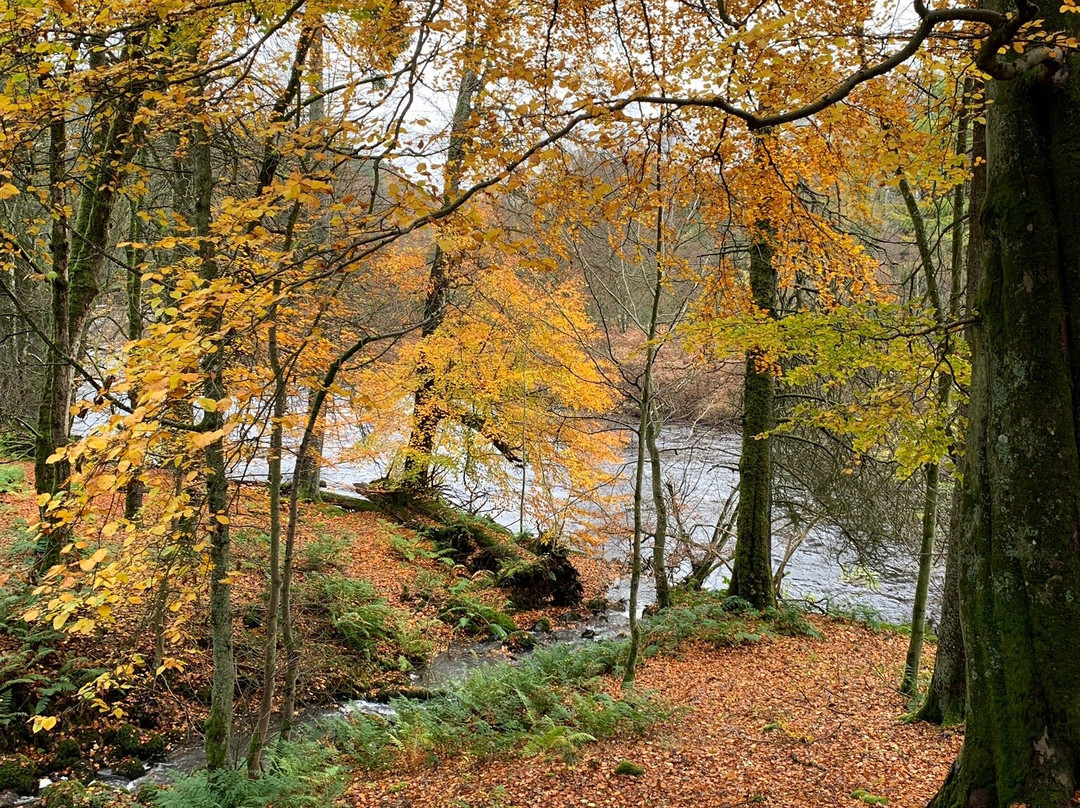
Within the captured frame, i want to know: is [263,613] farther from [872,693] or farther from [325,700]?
[872,693]

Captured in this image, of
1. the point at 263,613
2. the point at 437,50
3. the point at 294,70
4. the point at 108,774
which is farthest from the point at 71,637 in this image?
the point at 437,50

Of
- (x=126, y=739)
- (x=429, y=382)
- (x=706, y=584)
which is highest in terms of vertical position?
(x=429, y=382)

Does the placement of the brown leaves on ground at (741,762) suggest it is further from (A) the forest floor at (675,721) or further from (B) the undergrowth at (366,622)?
(B) the undergrowth at (366,622)

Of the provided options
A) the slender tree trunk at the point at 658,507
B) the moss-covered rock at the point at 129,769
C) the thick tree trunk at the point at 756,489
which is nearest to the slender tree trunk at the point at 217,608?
the moss-covered rock at the point at 129,769

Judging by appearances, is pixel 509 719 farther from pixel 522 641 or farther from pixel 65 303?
pixel 65 303

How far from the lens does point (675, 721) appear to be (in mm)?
6008

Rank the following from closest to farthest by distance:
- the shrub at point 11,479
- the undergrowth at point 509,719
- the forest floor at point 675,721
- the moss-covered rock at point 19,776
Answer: the forest floor at point 675,721
the moss-covered rock at point 19,776
the undergrowth at point 509,719
the shrub at point 11,479

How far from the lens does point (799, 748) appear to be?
512cm

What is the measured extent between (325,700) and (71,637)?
10.3 feet

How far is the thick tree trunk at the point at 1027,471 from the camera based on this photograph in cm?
272

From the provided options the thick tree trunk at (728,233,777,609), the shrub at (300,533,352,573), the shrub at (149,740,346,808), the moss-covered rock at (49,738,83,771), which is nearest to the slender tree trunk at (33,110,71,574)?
the moss-covered rock at (49,738,83,771)

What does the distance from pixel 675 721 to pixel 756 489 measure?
4.79 meters

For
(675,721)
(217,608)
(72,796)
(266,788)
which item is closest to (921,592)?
(675,721)

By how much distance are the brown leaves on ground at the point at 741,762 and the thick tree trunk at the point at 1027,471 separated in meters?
1.44
